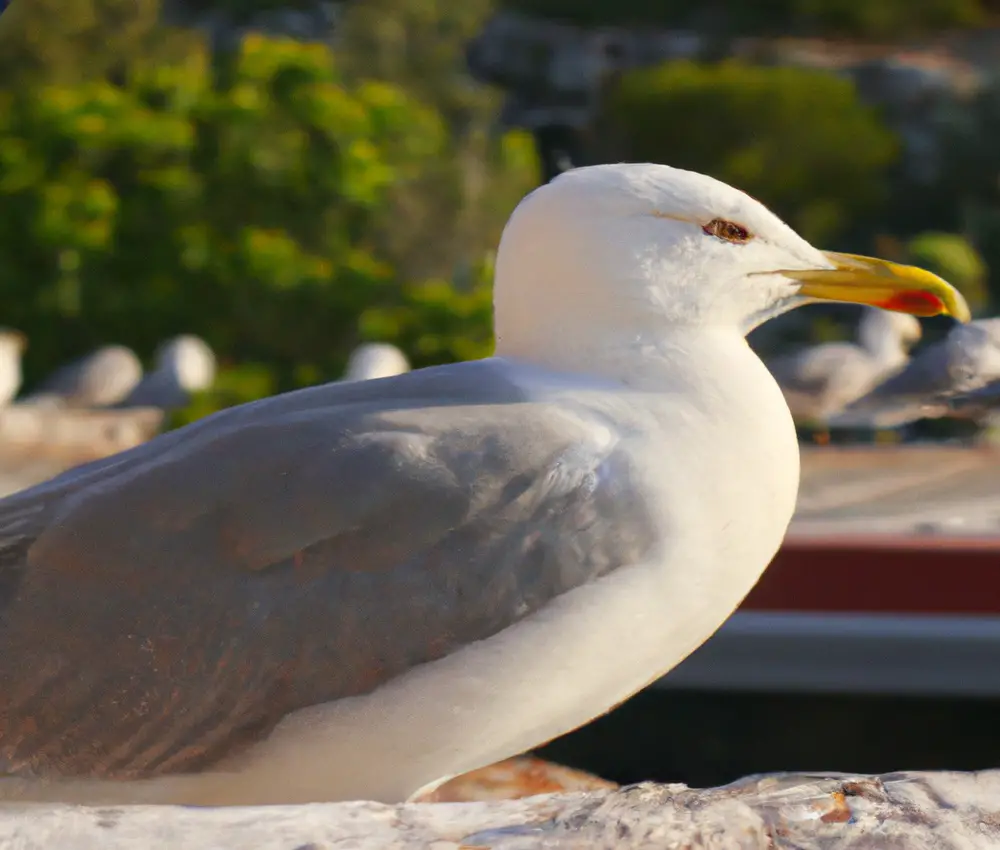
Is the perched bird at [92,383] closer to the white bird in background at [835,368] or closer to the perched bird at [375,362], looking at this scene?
the perched bird at [375,362]

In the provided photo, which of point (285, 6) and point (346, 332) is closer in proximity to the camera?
point (346, 332)

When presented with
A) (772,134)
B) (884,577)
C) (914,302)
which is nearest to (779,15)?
(772,134)

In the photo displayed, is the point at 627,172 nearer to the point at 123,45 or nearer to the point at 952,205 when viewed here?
the point at 123,45

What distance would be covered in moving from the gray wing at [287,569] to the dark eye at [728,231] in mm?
233

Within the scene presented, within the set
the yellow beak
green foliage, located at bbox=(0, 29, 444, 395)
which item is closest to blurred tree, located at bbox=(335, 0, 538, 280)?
green foliage, located at bbox=(0, 29, 444, 395)

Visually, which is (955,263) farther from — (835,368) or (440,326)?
(835,368)

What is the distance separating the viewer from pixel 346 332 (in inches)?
344

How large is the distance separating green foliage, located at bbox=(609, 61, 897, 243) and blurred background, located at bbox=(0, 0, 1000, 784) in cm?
4

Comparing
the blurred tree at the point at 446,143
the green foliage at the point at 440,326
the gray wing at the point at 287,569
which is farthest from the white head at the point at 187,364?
the gray wing at the point at 287,569

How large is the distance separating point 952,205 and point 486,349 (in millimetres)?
8337

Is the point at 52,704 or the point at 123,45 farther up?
the point at 123,45

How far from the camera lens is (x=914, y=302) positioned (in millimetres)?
1566

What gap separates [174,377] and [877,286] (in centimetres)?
672

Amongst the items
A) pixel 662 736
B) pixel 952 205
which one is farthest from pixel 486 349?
pixel 952 205
